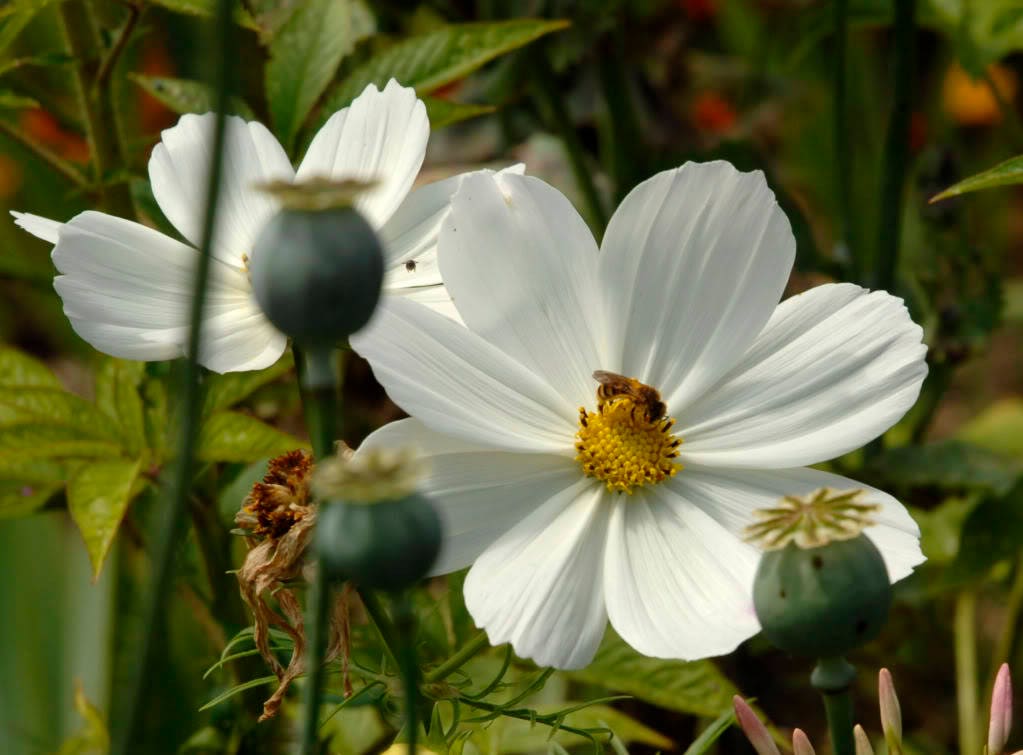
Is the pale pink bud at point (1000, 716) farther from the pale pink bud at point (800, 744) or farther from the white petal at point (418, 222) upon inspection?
the white petal at point (418, 222)

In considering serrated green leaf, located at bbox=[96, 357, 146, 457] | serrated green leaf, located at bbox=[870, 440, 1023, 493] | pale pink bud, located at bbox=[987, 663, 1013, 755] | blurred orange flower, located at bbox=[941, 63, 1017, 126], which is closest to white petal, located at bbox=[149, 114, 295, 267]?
serrated green leaf, located at bbox=[96, 357, 146, 457]

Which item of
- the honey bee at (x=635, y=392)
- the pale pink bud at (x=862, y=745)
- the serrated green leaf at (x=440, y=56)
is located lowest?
the pale pink bud at (x=862, y=745)

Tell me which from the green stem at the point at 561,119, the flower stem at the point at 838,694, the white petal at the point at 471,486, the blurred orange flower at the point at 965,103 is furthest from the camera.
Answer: the blurred orange flower at the point at 965,103

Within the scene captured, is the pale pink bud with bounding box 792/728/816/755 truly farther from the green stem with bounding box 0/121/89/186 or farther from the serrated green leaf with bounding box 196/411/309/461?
the green stem with bounding box 0/121/89/186

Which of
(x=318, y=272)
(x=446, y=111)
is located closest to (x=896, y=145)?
(x=446, y=111)

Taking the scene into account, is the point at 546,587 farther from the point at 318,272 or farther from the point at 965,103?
the point at 965,103

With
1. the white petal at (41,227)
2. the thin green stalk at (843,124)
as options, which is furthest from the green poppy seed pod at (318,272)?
the thin green stalk at (843,124)
